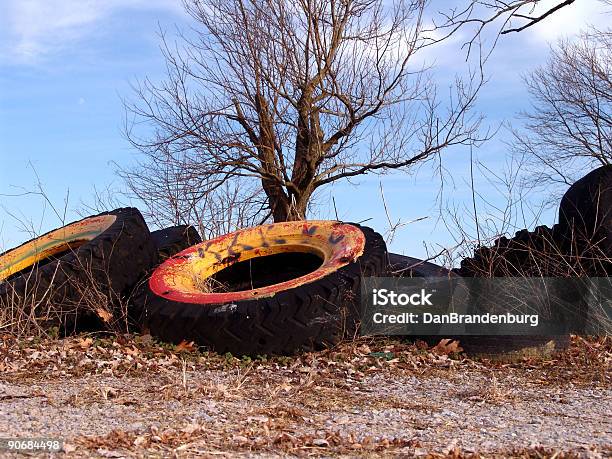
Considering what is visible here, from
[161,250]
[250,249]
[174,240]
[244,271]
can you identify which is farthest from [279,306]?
[174,240]

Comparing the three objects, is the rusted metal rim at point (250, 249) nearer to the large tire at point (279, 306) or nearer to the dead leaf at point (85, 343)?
the large tire at point (279, 306)

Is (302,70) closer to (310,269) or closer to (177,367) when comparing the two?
(310,269)

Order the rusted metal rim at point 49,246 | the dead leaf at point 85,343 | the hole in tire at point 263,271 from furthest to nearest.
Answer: the rusted metal rim at point 49,246 < the hole in tire at point 263,271 < the dead leaf at point 85,343

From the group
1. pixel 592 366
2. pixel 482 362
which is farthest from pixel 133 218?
pixel 592 366

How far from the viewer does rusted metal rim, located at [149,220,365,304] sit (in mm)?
6965

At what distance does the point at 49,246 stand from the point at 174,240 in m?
1.47

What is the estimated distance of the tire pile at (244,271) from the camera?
601 cm

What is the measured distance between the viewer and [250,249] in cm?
777

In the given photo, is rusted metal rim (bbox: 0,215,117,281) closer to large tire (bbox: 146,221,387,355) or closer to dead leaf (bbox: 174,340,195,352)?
large tire (bbox: 146,221,387,355)

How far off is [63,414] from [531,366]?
3827 millimetres

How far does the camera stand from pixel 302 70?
1309 centimetres

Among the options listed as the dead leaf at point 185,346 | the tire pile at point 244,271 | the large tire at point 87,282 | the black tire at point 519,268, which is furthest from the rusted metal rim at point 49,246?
the black tire at point 519,268

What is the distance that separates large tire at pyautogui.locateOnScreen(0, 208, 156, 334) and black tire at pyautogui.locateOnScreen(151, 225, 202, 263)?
21.3 inches

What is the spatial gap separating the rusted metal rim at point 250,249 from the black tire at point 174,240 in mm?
705
